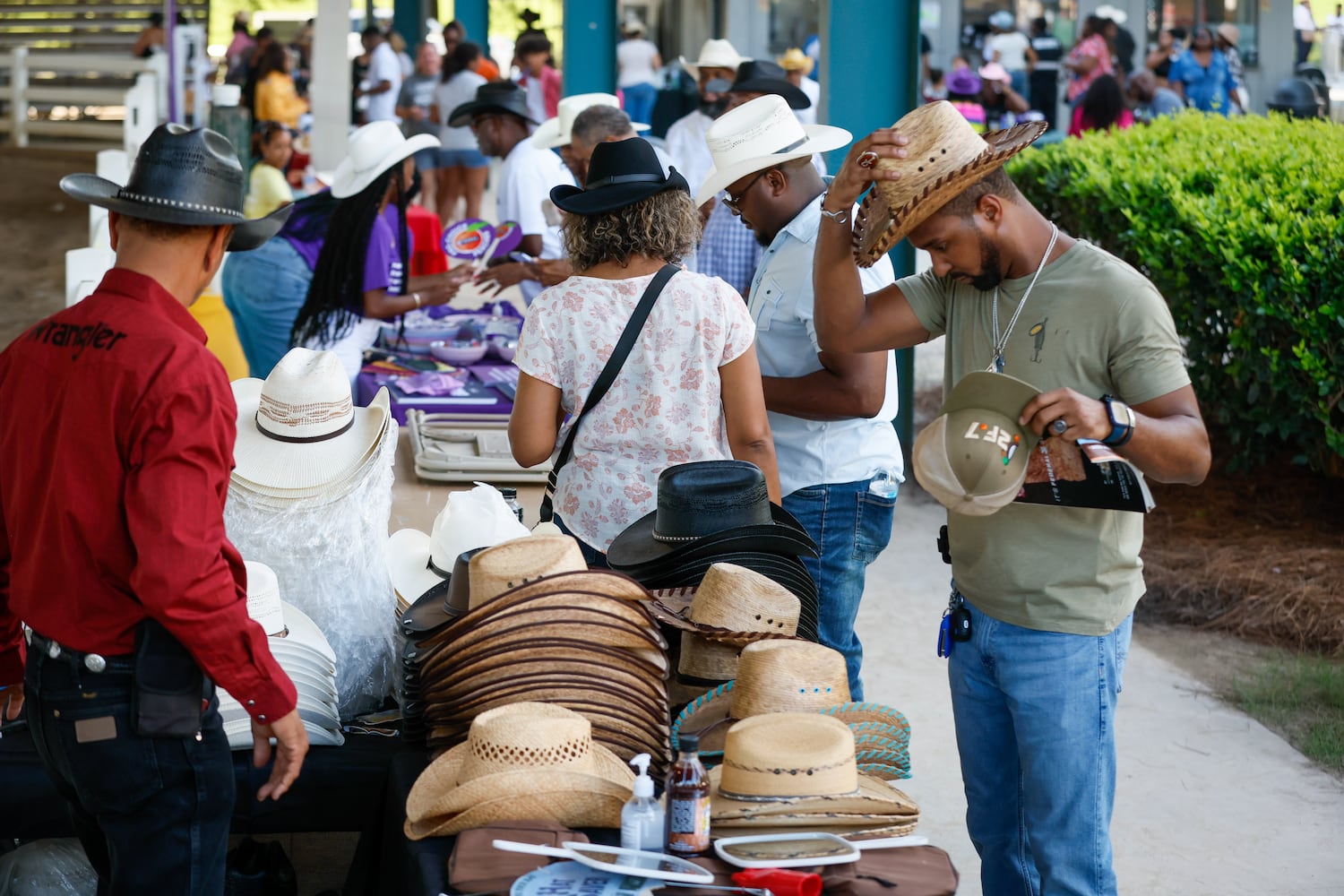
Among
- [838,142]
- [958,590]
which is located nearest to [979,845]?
[958,590]

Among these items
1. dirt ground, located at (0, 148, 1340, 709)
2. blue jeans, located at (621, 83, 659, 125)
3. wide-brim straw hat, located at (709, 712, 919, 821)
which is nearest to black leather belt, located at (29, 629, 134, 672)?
wide-brim straw hat, located at (709, 712, 919, 821)

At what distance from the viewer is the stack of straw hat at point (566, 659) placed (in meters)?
2.87

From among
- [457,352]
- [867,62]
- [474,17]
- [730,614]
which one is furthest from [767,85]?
[474,17]

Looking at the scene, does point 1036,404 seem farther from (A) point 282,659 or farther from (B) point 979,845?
(A) point 282,659

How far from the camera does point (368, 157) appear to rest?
20.0 ft

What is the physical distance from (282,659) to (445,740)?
15.8 inches

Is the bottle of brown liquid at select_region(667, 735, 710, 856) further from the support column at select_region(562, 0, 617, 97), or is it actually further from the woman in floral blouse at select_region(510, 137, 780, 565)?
the support column at select_region(562, 0, 617, 97)

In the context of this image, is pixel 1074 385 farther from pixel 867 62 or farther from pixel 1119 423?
pixel 867 62

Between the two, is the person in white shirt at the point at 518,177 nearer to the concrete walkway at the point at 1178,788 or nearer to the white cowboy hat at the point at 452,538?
the concrete walkway at the point at 1178,788

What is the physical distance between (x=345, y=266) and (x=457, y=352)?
0.84m

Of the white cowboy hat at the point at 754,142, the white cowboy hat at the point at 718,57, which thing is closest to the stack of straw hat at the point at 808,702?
the white cowboy hat at the point at 754,142

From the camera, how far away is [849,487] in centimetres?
394

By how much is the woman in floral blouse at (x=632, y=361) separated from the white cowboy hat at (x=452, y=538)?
0.73 feet

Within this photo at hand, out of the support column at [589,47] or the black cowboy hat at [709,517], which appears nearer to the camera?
the black cowboy hat at [709,517]
